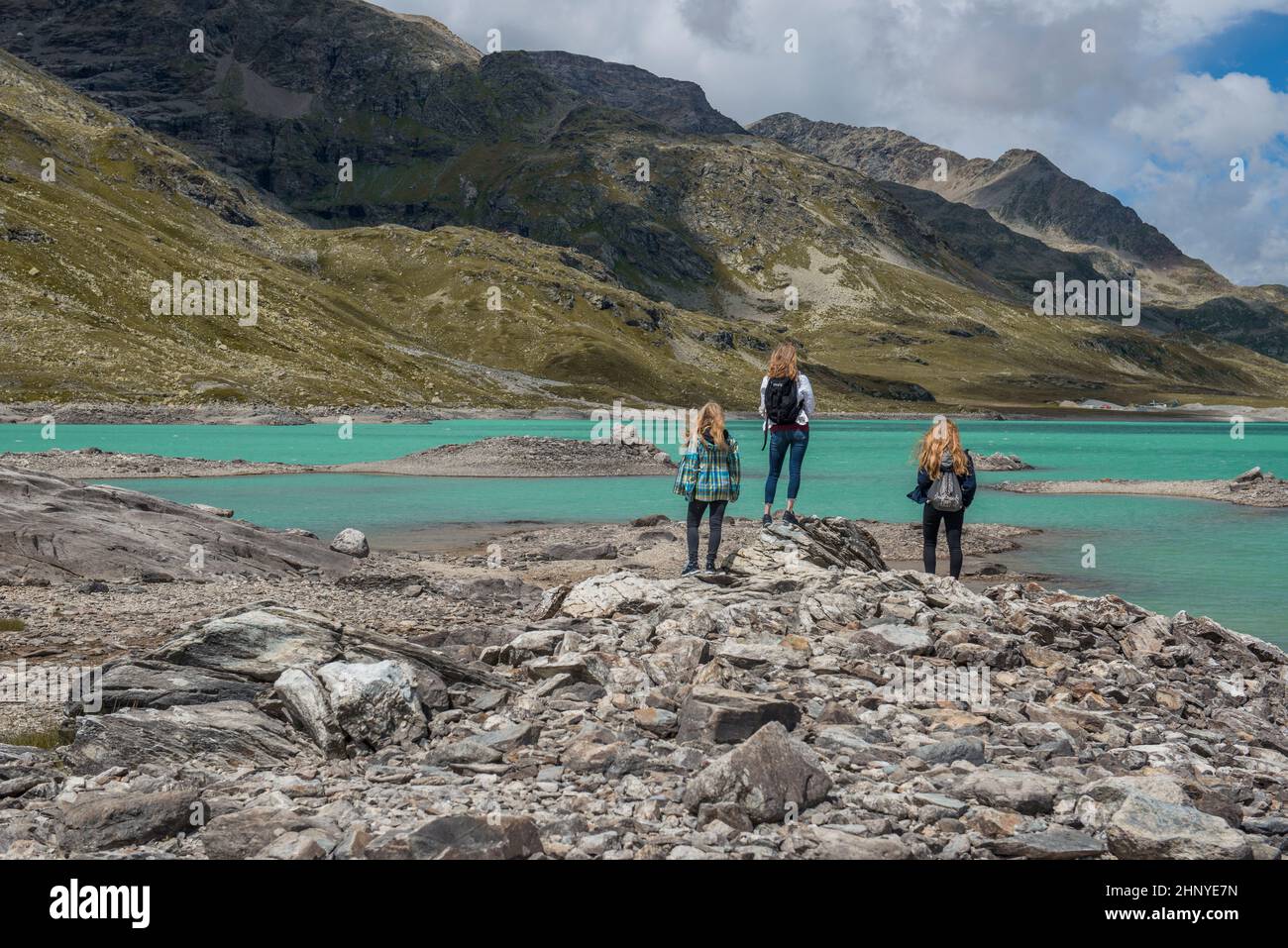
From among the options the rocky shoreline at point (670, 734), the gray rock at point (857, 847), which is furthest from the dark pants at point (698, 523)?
the gray rock at point (857, 847)

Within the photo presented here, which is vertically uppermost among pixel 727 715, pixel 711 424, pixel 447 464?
pixel 711 424

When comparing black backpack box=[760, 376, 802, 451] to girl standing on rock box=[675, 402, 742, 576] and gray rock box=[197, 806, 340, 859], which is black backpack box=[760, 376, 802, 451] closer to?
girl standing on rock box=[675, 402, 742, 576]

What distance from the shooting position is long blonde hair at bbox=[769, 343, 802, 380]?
16656mm

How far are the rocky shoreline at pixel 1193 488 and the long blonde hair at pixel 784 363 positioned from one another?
4438 centimetres

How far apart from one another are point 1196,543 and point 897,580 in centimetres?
2519

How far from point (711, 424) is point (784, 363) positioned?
1.81 meters

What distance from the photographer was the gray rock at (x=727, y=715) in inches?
381

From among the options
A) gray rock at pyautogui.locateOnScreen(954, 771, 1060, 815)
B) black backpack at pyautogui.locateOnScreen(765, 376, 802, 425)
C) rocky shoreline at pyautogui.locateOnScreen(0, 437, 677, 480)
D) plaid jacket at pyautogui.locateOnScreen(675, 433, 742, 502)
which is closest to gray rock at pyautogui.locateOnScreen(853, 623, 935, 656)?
plaid jacket at pyautogui.locateOnScreen(675, 433, 742, 502)

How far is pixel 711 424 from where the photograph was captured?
16266 mm

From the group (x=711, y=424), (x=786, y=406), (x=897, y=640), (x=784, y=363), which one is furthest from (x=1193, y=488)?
(x=897, y=640)

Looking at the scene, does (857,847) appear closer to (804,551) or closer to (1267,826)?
(1267,826)

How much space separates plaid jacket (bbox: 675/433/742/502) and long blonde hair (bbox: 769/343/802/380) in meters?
1.51

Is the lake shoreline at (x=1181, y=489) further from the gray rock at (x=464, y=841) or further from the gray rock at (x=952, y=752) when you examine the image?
the gray rock at (x=464, y=841)

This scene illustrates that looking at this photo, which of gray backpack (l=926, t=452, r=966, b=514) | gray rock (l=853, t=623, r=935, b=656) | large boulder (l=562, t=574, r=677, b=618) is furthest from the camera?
gray backpack (l=926, t=452, r=966, b=514)
